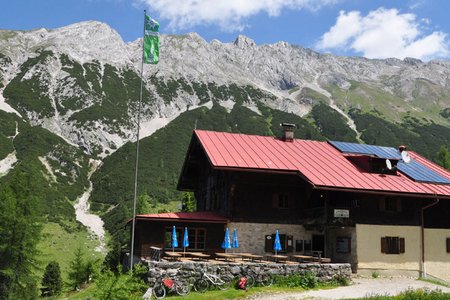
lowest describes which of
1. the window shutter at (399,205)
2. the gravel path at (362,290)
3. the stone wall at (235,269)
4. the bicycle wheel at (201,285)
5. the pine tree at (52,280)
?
the pine tree at (52,280)

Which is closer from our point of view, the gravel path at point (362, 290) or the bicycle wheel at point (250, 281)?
the gravel path at point (362, 290)

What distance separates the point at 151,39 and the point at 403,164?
851 inches

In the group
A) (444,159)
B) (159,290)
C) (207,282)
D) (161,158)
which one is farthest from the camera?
(161,158)

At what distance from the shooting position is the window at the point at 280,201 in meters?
34.7

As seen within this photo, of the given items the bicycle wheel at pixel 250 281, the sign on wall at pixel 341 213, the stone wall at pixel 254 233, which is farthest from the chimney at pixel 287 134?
the bicycle wheel at pixel 250 281

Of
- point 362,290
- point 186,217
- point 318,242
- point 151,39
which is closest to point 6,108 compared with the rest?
point 151,39

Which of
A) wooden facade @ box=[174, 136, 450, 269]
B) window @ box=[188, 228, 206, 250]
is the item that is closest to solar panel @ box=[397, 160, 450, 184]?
wooden facade @ box=[174, 136, 450, 269]

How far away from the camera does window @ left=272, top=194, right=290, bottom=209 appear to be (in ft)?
114

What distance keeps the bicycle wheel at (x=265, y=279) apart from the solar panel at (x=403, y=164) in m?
15.2

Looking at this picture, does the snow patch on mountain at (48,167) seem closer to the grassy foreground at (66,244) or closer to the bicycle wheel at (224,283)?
the grassy foreground at (66,244)

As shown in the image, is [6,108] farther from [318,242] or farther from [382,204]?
[382,204]

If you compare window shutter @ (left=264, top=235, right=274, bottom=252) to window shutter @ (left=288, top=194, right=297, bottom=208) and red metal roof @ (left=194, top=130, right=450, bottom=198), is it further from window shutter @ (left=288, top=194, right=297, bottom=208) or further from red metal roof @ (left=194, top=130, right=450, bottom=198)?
red metal roof @ (left=194, top=130, right=450, bottom=198)

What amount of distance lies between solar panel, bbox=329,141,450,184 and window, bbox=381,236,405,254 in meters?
4.89

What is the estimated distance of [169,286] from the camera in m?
24.8
